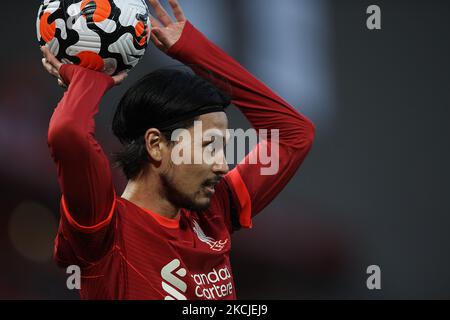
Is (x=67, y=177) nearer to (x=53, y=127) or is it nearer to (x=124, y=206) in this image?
(x=53, y=127)

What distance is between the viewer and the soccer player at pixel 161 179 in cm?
207

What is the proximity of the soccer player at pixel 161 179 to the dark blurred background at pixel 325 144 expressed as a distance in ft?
9.40

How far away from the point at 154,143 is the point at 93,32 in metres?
0.44

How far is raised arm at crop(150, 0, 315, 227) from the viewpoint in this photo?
108 inches

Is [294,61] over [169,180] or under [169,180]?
over

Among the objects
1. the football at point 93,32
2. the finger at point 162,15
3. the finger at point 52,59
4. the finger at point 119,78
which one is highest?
the finger at point 162,15

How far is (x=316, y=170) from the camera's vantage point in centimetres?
587

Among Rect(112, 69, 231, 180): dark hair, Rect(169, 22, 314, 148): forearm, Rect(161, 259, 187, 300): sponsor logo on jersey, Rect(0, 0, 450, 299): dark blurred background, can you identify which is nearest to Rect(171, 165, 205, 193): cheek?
Rect(112, 69, 231, 180): dark hair

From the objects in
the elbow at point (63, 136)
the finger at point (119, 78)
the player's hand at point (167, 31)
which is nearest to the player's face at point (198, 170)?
the finger at point (119, 78)

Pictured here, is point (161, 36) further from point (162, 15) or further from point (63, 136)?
point (63, 136)

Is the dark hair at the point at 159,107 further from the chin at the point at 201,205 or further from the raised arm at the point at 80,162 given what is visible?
the raised arm at the point at 80,162

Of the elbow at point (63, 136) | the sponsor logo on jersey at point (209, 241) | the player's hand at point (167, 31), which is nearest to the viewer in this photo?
the elbow at point (63, 136)
